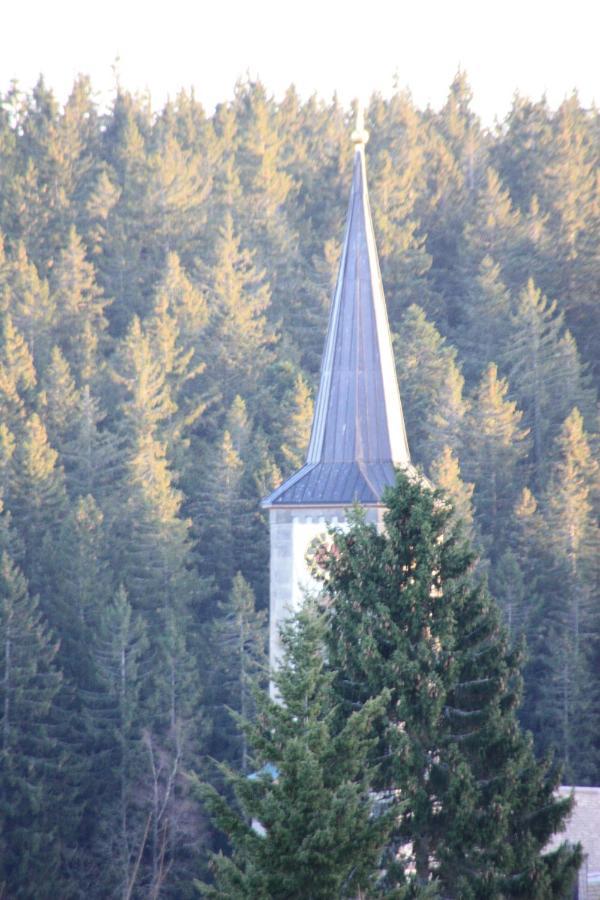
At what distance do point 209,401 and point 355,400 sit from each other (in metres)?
19.2

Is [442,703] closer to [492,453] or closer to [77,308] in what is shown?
[492,453]

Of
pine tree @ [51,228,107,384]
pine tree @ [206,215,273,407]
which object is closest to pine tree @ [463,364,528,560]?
pine tree @ [206,215,273,407]

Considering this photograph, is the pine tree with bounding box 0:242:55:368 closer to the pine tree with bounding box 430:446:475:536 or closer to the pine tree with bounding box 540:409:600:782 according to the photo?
Answer: the pine tree with bounding box 430:446:475:536

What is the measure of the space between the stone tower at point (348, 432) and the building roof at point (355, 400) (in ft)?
0.05

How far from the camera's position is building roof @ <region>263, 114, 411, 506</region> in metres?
27.6

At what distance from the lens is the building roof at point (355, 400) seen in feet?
90.7

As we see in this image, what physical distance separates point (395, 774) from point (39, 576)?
25.4m

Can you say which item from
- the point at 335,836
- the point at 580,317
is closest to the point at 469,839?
the point at 335,836

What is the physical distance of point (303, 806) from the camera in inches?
547

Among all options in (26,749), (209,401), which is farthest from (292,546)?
(209,401)

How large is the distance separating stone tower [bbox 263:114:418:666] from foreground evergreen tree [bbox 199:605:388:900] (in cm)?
1186

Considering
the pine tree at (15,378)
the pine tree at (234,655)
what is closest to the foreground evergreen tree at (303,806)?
the pine tree at (234,655)

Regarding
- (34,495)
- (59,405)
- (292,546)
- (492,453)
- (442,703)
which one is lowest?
(442,703)

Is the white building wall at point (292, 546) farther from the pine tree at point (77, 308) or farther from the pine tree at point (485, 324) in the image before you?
the pine tree at point (485, 324)
